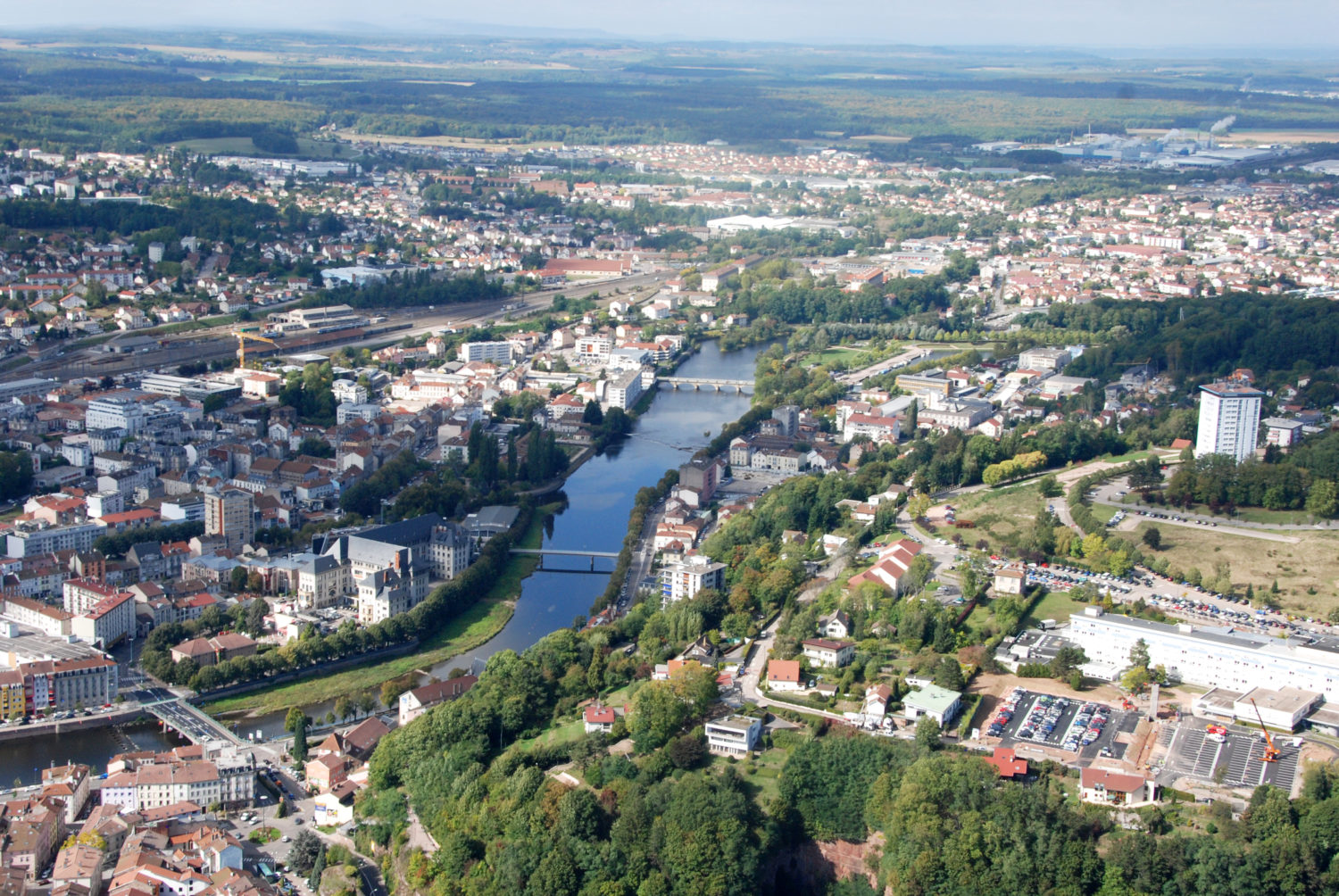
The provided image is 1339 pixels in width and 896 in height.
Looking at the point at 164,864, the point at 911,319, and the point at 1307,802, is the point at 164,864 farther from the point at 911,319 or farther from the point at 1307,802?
the point at 911,319

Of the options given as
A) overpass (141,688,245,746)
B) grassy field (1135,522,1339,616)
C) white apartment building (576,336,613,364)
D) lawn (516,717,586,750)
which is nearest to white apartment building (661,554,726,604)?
lawn (516,717,586,750)

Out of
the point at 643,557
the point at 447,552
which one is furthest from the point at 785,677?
the point at 447,552

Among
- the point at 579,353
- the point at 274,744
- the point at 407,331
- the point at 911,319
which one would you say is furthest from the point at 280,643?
the point at 911,319

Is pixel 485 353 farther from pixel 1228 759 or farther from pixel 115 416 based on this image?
pixel 1228 759

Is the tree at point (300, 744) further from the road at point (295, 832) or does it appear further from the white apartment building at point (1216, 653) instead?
the white apartment building at point (1216, 653)

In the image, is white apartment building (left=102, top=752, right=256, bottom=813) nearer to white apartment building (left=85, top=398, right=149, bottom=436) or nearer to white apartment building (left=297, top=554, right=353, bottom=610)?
white apartment building (left=297, top=554, right=353, bottom=610)

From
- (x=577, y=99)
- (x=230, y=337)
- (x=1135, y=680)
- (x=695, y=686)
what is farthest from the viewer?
(x=577, y=99)
